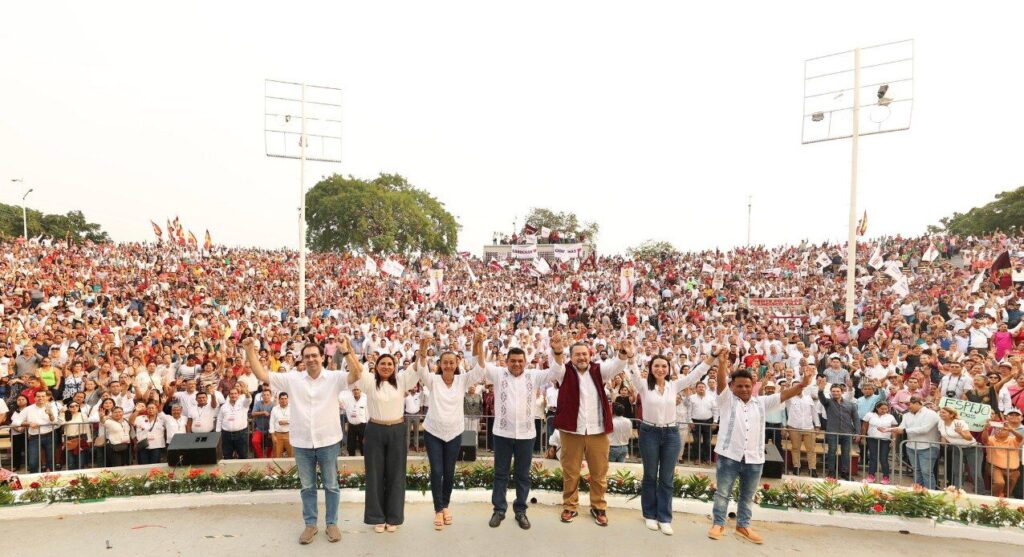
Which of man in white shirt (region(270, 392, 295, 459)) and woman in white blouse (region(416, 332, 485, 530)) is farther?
man in white shirt (region(270, 392, 295, 459))

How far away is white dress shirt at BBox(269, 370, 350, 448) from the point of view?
4918mm

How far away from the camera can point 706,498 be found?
5922mm

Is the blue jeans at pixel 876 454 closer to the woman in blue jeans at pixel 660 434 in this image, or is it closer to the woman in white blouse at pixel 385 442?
the woman in blue jeans at pixel 660 434

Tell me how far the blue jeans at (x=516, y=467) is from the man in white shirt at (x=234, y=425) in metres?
4.33

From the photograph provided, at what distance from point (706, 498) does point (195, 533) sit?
4.91 m

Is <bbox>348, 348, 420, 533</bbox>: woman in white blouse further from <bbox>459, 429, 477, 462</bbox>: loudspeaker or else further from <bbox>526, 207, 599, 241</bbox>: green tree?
<bbox>526, 207, 599, 241</bbox>: green tree

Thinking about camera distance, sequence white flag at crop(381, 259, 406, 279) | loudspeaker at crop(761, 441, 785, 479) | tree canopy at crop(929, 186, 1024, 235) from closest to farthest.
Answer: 1. loudspeaker at crop(761, 441, 785, 479)
2. white flag at crop(381, 259, 406, 279)
3. tree canopy at crop(929, 186, 1024, 235)

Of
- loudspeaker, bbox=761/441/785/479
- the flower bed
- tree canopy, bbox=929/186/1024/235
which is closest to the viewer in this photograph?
the flower bed

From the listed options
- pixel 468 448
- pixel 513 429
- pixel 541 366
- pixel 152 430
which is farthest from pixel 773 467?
pixel 152 430

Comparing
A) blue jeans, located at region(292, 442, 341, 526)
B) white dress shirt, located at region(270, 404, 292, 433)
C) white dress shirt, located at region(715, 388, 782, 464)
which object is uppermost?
white dress shirt, located at region(715, 388, 782, 464)

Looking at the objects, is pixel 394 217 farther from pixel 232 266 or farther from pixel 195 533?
pixel 195 533

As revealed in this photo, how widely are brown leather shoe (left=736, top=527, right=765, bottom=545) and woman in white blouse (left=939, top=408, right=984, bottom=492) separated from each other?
310 cm

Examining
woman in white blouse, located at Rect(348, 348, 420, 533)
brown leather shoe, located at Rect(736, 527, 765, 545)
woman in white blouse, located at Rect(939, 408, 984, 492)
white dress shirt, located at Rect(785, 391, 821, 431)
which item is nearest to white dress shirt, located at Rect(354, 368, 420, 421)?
woman in white blouse, located at Rect(348, 348, 420, 533)

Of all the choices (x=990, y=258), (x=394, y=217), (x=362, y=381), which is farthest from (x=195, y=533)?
(x=394, y=217)
